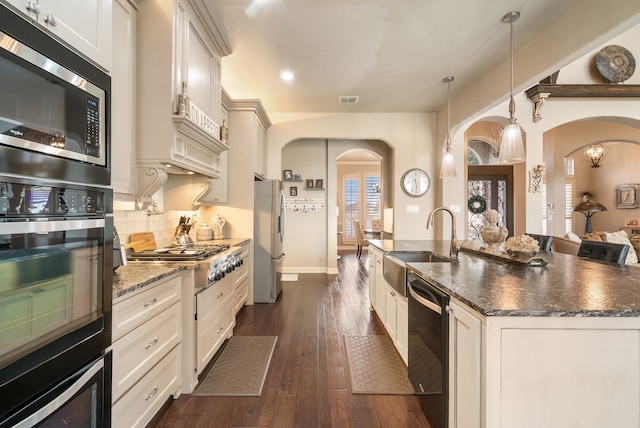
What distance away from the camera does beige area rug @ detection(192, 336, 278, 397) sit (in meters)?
2.03

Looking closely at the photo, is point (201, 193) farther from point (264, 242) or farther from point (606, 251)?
point (606, 251)

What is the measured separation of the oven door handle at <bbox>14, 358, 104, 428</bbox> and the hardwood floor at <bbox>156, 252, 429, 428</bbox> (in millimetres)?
848

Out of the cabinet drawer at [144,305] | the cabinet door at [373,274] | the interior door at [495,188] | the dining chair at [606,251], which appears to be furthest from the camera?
the interior door at [495,188]

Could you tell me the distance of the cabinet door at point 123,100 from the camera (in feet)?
5.79

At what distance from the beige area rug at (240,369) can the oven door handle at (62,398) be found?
1056mm

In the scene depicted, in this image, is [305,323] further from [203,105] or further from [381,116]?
[381,116]

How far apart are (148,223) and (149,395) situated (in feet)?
4.76

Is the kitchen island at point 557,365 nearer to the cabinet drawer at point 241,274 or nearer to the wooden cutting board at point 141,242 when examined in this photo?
the wooden cutting board at point 141,242

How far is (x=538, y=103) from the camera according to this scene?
178 inches

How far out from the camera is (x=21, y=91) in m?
0.83

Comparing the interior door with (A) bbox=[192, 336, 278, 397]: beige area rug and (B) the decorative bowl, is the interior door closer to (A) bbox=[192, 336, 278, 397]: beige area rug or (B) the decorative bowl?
(B) the decorative bowl

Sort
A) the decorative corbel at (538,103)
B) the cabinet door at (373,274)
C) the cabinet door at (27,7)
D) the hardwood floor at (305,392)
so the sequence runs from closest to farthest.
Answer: the cabinet door at (27,7), the hardwood floor at (305,392), the cabinet door at (373,274), the decorative corbel at (538,103)

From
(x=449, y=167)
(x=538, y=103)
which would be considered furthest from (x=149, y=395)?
(x=538, y=103)

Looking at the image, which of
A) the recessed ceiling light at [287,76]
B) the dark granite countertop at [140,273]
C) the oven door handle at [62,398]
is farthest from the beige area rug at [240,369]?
the recessed ceiling light at [287,76]
